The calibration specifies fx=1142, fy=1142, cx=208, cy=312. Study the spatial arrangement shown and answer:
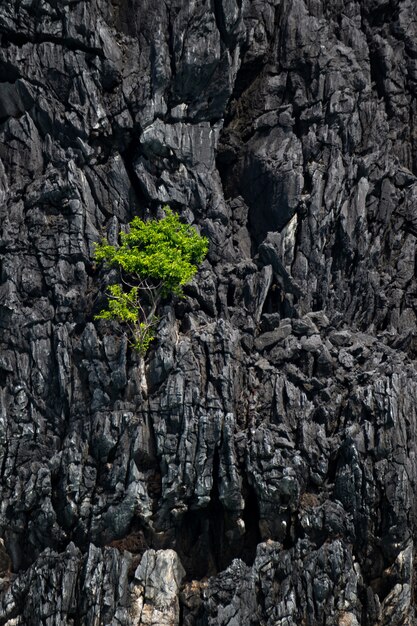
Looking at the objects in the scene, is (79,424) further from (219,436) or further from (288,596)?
(288,596)

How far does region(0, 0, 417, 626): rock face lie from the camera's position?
48.2 m

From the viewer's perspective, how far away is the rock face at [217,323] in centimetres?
4819

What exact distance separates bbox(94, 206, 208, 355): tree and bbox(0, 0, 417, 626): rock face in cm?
86

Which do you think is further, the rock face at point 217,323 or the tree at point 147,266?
the tree at point 147,266

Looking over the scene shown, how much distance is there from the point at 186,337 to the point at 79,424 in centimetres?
607

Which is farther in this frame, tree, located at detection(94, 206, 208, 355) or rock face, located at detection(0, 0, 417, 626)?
tree, located at detection(94, 206, 208, 355)

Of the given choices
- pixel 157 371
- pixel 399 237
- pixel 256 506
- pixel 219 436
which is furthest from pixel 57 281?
pixel 399 237

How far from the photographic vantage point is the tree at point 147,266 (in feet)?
167

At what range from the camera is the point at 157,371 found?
1969 inches

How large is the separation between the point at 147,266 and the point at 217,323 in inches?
162

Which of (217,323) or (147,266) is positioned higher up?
(147,266)

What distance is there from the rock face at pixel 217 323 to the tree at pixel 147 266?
2.81 ft

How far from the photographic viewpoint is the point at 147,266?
51594 millimetres

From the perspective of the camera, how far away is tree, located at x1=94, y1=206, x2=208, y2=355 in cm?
5091
